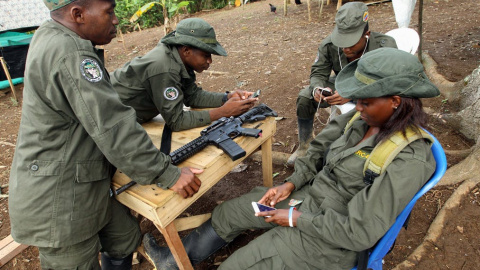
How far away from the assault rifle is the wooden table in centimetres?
4

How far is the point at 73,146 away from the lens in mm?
1700

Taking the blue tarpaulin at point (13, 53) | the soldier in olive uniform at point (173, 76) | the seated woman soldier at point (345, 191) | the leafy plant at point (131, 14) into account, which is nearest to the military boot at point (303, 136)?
the soldier in olive uniform at point (173, 76)

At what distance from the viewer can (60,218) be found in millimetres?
1752

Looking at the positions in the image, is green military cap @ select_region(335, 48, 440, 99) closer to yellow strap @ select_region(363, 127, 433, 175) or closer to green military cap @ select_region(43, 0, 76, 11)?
yellow strap @ select_region(363, 127, 433, 175)

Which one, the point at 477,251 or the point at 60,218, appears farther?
the point at 477,251

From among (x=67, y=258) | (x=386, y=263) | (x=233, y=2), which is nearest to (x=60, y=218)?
(x=67, y=258)

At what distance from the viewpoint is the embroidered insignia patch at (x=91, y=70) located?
147 cm

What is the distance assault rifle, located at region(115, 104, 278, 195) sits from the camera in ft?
6.90

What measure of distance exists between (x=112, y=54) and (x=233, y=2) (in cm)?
920

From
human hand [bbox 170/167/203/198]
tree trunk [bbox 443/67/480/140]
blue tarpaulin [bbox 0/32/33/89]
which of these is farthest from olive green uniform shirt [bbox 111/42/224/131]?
blue tarpaulin [bbox 0/32/33/89]

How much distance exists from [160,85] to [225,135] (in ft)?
2.46

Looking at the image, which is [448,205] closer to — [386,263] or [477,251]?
[477,251]

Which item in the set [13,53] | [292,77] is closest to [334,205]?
[292,77]

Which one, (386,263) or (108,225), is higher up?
(108,225)
